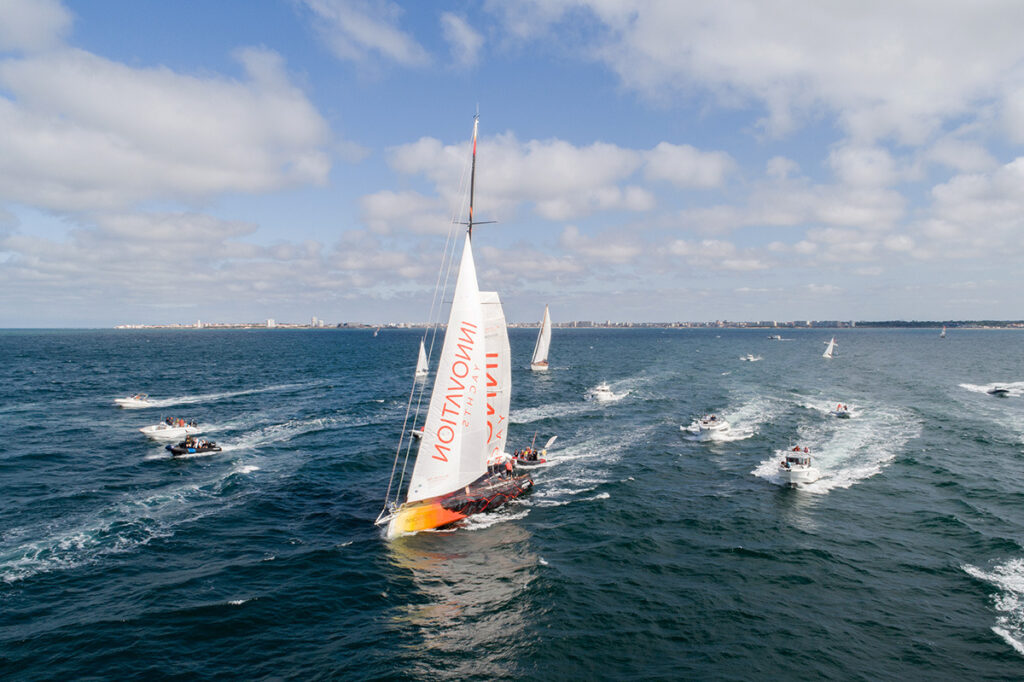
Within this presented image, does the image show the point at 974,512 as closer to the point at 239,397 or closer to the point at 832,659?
the point at 832,659

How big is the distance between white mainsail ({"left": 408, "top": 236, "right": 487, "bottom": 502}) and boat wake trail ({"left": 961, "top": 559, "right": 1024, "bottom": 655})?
28039 millimetres

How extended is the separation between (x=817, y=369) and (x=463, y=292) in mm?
127283

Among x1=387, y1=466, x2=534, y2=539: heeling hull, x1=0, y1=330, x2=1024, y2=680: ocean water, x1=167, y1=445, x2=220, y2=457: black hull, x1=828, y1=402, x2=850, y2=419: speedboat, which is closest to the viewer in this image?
x1=0, y1=330, x2=1024, y2=680: ocean water

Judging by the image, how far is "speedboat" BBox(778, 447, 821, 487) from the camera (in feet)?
138

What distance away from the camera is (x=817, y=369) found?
5207 inches

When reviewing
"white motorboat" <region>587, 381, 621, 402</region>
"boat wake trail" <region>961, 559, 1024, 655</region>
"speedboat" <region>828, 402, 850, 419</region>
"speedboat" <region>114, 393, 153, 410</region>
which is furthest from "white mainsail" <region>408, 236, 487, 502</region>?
"speedboat" <region>114, 393, 153, 410</region>

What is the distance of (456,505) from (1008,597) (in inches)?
1170

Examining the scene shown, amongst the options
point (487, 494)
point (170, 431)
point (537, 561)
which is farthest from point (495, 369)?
point (170, 431)

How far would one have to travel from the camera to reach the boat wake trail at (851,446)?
4490 cm

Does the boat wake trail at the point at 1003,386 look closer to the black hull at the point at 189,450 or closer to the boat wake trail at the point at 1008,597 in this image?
the boat wake trail at the point at 1008,597

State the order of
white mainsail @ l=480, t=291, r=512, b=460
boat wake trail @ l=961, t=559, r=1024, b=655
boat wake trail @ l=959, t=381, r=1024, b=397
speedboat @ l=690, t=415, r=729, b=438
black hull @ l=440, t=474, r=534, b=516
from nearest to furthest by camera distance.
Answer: boat wake trail @ l=961, t=559, r=1024, b=655 → black hull @ l=440, t=474, r=534, b=516 → white mainsail @ l=480, t=291, r=512, b=460 → speedboat @ l=690, t=415, r=729, b=438 → boat wake trail @ l=959, t=381, r=1024, b=397

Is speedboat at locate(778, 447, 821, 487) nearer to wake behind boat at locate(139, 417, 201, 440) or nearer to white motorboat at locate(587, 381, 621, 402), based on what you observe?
white motorboat at locate(587, 381, 621, 402)

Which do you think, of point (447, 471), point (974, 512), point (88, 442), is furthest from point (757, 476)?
point (88, 442)

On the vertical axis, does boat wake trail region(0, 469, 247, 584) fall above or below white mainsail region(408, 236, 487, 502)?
below
